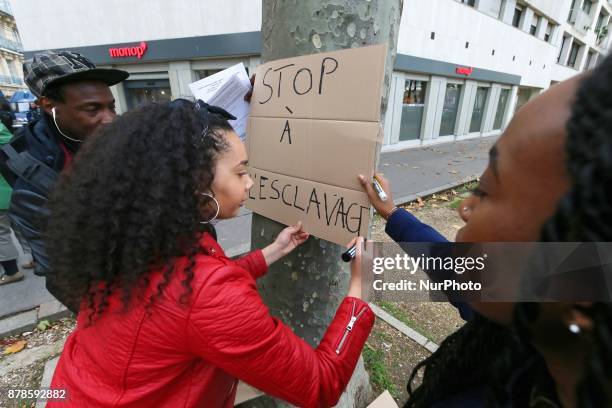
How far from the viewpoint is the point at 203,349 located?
91cm

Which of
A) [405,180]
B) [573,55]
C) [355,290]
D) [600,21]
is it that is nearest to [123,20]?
[405,180]

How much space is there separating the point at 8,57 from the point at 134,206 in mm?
38442

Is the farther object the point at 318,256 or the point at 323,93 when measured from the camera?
the point at 318,256

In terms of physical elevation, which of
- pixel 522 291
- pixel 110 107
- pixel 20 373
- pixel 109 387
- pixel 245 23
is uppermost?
pixel 245 23

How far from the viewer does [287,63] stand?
129 cm

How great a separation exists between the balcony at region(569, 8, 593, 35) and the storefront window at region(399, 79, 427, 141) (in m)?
17.4

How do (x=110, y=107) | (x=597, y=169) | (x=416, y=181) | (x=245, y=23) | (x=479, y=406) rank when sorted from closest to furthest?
1. (x=597, y=169)
2. (x=479, y=406)
3. (x=110, y=107)
4. (x=416, y=181)
5. (x=245, y=23)

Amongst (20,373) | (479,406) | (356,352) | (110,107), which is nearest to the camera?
(479,406)

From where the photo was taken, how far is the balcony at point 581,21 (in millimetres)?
19266

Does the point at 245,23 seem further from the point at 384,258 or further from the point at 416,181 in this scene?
the point at 384,258

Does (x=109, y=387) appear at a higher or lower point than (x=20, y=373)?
higher

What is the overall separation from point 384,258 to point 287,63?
0.93m

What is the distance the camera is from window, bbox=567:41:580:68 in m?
21.9

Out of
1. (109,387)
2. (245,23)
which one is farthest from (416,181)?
(109,387)
